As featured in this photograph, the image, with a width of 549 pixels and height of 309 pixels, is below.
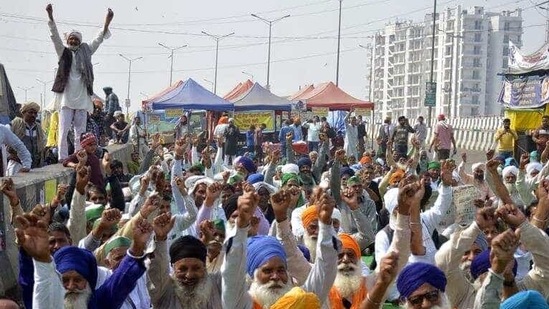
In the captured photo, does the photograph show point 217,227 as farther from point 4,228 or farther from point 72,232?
point 4,228

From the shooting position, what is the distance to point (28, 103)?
11234mm

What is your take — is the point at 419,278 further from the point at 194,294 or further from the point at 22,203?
the point at 22,203

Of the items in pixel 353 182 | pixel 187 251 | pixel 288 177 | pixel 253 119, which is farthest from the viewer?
pixel 253 119

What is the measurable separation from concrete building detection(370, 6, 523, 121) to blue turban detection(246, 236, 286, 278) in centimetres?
15842

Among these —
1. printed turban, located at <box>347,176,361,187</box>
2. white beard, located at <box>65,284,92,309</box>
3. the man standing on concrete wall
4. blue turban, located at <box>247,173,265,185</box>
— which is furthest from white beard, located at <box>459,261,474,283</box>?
the man standing on concrete wall

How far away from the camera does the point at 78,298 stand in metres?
4.98

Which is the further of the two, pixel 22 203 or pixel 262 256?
pixel 22 203

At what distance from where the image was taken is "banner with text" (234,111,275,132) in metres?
29.0

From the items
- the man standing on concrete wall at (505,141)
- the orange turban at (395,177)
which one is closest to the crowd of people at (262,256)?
the orange turban at (395,177)

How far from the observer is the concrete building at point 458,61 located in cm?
16775

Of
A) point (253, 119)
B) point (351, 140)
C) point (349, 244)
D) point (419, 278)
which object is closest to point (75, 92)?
point (349, 244)

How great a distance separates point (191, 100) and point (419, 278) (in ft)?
76.2

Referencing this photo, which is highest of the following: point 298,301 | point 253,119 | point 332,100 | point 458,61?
point 458,61

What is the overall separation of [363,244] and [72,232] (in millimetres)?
3337
